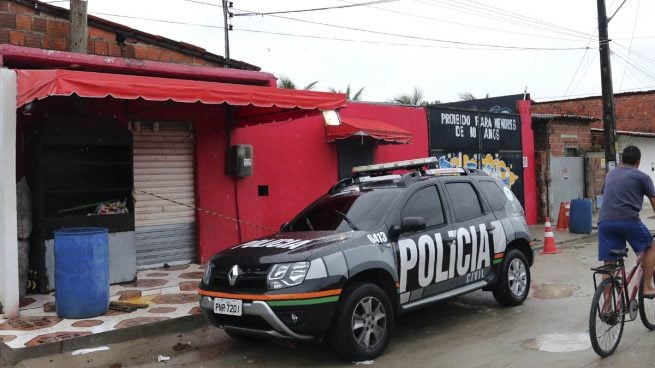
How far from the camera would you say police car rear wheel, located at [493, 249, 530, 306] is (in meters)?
7.03

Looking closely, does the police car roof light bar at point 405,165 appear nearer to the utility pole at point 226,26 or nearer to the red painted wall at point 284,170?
the red painted wall at point 284,170

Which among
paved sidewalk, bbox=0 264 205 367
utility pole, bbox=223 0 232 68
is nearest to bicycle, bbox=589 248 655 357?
paved sidewalk, bbox=0 264 205 367

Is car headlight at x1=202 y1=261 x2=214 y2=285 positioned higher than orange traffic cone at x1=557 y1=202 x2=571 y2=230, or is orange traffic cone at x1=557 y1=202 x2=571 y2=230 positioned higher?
car headlight at x1=202 y1=261 x2=214 y2=285

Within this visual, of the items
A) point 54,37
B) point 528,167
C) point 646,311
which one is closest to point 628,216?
point 646,311

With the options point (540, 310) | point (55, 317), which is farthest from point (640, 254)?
point (55, 317)

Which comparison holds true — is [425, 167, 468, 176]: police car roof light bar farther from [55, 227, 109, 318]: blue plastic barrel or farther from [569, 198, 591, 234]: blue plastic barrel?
[569, 198, 591, 234]: blue plastic barrel

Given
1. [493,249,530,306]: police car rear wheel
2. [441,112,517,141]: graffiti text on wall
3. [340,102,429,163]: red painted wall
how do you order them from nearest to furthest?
[493,249,530,306]: police car rear wheel, [340,102,429,163]: red painted wall, [441,112,517,141]: graffiti text on wall

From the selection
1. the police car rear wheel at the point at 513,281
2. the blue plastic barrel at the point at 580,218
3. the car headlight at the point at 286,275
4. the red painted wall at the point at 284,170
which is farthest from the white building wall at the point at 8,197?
the blue plastic barrel at the point at 580,218

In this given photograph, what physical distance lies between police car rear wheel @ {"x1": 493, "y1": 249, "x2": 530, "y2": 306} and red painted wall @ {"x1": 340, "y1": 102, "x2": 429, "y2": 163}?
563 centimetres

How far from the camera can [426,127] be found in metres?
14.5

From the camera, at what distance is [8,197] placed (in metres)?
6.69

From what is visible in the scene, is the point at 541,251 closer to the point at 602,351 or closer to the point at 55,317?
the point at 602,351

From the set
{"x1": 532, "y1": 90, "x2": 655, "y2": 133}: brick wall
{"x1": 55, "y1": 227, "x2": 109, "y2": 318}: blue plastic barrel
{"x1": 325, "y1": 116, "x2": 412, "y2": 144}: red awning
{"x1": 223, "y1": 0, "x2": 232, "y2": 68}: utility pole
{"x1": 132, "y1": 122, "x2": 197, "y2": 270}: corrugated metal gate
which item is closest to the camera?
{"x1": 55, "y1": 227, "x2": 109, "y2": 318}: blue plastic barrel

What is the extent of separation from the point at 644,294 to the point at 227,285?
4058mm
